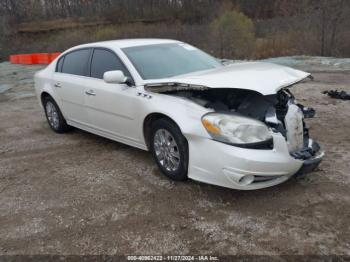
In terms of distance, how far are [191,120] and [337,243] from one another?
5.45ft

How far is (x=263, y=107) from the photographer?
3.71m

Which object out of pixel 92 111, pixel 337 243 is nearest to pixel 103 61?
pixel 92 111

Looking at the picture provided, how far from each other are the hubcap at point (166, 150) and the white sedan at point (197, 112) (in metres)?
0.01

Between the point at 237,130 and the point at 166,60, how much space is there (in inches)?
67.9

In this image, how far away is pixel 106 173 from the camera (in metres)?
4.39

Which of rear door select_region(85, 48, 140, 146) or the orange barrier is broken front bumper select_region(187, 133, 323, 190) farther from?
the orange barrier

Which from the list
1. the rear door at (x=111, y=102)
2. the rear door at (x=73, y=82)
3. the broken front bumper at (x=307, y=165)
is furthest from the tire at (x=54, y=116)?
the broken front bumper at (x=307, y=165)

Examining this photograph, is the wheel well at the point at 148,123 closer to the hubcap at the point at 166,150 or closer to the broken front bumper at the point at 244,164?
the hubcap at the point at 166,150

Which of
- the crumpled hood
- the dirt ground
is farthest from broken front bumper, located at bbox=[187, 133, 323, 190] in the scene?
the crumpled hood

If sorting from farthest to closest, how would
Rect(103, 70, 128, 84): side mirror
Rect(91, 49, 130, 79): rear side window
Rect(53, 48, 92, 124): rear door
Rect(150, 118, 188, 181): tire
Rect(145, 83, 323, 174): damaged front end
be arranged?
Rect(53, 48, 92, 124): rear door → Rect(91, 49, 130, 79): rear side window → Rect(103, 70, 128, 84): side mirror → Rect(150, 118, 188, 181): tire → Rect(145, 83, 323, 174): damaged front end

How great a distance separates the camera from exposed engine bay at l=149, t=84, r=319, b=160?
3.53 m

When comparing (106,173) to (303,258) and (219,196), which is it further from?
(303,258)

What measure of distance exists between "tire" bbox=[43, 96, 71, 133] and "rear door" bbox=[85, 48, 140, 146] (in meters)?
1.10

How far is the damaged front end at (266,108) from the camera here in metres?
3.50
